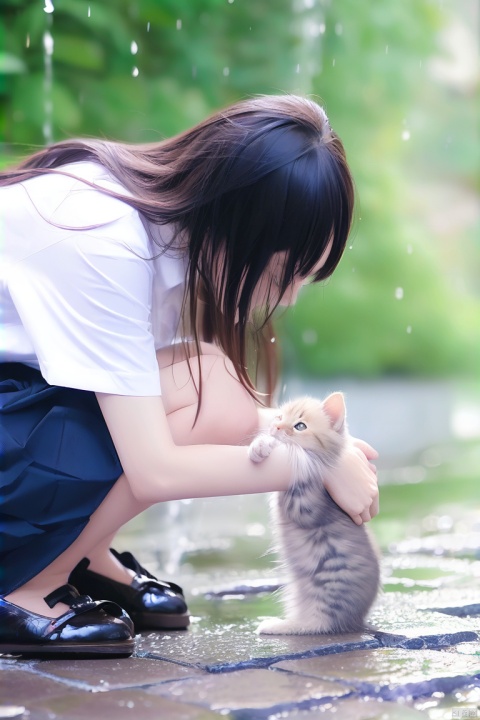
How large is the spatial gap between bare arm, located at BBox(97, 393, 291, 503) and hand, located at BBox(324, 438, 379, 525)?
0.50 feet

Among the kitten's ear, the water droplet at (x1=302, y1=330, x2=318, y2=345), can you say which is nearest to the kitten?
the kitten's ear

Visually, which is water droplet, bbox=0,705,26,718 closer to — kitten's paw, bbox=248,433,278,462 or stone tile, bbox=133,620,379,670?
stone tile, bbox=133,620,379,670

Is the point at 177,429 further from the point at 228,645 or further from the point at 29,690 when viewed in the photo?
the point at 29,690

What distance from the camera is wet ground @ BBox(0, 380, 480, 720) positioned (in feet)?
4.24

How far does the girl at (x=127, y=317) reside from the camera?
160cm

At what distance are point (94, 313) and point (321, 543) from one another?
0.55m

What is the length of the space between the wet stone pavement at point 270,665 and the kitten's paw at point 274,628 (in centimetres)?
3

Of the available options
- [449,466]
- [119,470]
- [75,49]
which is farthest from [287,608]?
[449,466]

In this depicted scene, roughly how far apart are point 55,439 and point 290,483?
398mm

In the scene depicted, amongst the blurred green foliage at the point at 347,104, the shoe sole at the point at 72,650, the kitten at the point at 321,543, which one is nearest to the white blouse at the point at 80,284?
the kitten at the point at 321,543

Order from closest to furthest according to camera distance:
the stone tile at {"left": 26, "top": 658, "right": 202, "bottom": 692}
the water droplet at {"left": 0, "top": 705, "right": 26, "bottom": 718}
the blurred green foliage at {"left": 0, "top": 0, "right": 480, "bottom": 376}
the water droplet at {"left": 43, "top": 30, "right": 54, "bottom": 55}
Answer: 1. the water droplet at {"left": 0, "top": 705, "right": 26, "bottom": 718}
2. the stone tile at {"left": 26, "top": 658, "right": 202, "bottom": 692}
3. the water droplet at {"left": 43, "top": 30, "right": 54, "bottom": 55}
4. the blurred green foliage at {"left": 0, "top": 0, "right": 480, "bottom": 376}

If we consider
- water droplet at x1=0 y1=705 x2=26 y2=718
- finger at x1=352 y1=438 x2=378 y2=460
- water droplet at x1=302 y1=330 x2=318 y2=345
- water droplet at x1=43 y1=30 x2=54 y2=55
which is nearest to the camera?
water droplet at x1=0 y1=705 x2=26 y2=718

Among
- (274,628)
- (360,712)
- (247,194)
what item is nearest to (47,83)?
(247,194)

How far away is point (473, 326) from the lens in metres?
7.57
